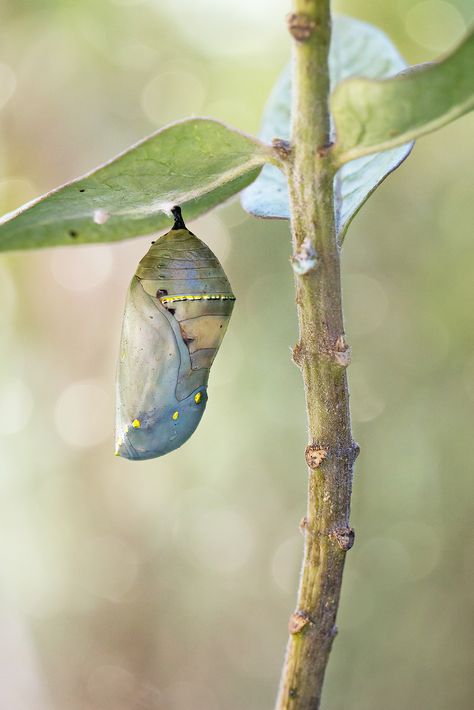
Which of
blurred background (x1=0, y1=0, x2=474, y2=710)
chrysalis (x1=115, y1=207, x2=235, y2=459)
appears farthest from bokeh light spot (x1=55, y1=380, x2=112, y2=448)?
chrysalis (x1=115, y1=207, x2=235, y2=459)

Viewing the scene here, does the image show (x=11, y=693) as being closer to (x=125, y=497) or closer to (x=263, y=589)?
(x=125, y=497)

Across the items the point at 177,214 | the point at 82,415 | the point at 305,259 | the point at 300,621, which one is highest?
the point at 82,415

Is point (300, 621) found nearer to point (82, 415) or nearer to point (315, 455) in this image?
point (315, 455)

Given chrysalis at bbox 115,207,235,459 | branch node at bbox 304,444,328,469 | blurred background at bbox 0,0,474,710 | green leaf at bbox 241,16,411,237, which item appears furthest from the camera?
blurred background at bbox 0,0,474,710

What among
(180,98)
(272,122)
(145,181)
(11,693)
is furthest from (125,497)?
(145,181)

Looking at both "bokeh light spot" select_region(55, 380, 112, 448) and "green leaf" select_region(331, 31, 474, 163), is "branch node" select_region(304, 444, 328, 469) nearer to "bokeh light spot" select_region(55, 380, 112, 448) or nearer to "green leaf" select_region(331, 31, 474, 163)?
"green leaf" select_region(331, 31, 474, 163)

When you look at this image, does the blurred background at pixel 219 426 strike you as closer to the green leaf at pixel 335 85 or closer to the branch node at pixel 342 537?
the green leaf at pixel 335 85

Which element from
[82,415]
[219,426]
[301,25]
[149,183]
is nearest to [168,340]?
[149,183]
